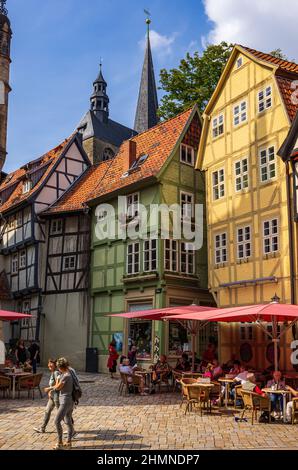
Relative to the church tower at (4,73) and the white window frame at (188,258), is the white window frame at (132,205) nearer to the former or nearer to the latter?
the white window frame at (188,258)

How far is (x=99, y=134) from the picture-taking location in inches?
1881

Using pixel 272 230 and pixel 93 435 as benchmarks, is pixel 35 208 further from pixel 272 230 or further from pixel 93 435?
pixel 93 435

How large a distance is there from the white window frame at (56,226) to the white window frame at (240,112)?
11.8 meters

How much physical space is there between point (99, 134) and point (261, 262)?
104ft

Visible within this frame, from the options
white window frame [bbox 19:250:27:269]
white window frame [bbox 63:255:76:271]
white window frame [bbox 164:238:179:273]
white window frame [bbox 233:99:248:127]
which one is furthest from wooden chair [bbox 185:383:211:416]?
white window frame [bbox 19:250:27:269]

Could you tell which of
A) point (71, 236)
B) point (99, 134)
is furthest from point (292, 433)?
point (99, 134)

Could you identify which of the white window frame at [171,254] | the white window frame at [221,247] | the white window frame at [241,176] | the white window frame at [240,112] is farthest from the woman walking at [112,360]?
the white window frame at [240,112]

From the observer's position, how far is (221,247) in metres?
21.2

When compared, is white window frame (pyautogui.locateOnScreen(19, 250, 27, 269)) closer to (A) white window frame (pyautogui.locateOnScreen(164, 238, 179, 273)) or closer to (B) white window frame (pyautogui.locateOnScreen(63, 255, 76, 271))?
(B) white window frame (pyautogui.locateOnScreen(63, 255, 76, 271))

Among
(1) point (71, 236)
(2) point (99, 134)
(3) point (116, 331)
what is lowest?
(3) point (116, 331)

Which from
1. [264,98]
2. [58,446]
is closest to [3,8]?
[264,98]

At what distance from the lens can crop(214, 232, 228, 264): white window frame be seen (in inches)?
826

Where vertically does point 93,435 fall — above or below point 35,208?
below

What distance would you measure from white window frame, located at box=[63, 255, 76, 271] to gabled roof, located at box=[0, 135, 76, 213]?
4.00 m
